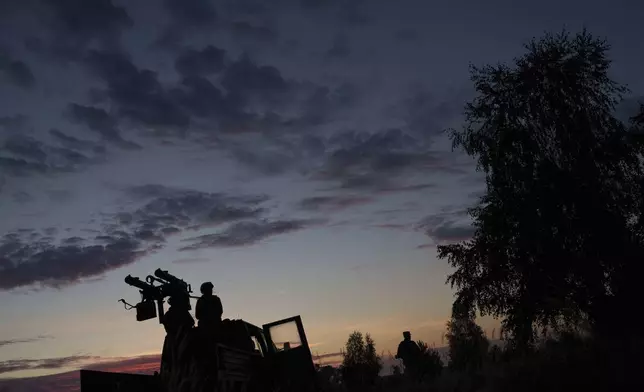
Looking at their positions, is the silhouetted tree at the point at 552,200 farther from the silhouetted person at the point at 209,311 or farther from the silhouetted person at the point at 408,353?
the silhouetted person at the point at 209,311

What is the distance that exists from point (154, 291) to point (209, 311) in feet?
5.51

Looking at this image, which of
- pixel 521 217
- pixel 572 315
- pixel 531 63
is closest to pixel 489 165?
pixel 521 217

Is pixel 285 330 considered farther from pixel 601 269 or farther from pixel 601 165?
pixel 601 165

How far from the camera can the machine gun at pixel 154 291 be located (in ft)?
42.9

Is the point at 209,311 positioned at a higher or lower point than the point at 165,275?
lower

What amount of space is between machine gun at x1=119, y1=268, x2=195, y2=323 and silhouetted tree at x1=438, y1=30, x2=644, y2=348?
10924 mm

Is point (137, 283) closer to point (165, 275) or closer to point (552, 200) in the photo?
point (165, 275)

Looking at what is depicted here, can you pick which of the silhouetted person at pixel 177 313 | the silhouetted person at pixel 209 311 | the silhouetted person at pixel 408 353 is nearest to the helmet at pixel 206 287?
the silhouetted person at pixel 209 311

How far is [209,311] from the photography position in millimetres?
12406

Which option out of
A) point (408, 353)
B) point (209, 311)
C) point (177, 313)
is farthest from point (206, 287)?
point (408, 353)

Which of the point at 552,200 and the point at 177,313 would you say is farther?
the point at 552,200

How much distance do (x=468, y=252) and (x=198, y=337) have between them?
1255 cm

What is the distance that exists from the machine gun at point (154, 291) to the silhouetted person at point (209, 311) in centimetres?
114

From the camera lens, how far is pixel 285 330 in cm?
1321
